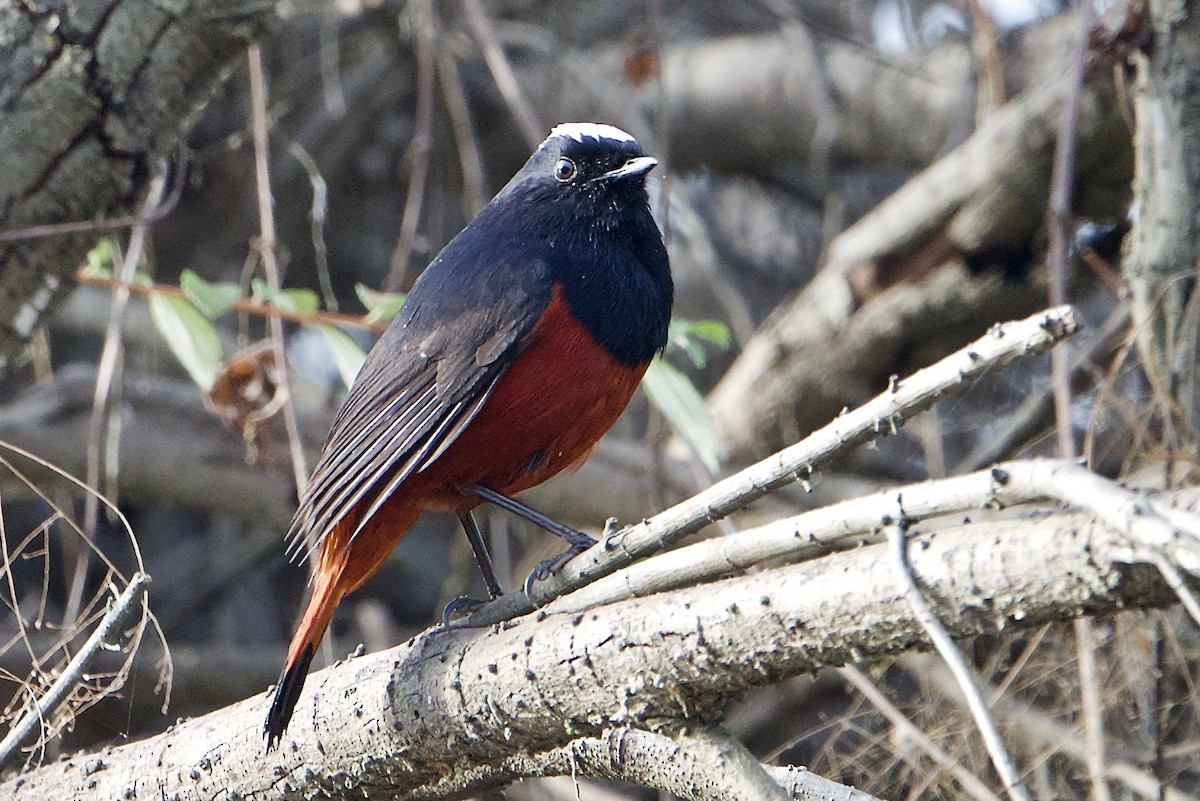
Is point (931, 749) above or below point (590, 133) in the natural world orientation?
below

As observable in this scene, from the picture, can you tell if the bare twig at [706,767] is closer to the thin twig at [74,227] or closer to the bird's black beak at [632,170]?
the bird's black beak at [632,170]

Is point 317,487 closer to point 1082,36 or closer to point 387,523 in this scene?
point 387,523

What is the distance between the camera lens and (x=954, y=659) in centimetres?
138

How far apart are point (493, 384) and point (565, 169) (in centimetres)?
71

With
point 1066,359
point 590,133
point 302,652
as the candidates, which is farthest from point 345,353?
point 1066,359

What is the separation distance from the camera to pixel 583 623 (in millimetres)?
2006

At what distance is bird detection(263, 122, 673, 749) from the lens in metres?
2.95

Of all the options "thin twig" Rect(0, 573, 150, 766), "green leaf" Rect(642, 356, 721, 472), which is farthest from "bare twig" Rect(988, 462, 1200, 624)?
"green leaf" Rect(642, 356, 721, 472)

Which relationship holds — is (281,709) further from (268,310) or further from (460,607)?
(268,310)

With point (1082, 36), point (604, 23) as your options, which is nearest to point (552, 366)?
point (1082, 36)

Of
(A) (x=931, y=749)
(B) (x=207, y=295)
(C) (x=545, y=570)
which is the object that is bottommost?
(A) (x=931, y=749)

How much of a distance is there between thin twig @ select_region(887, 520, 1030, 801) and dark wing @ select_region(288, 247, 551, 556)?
1.48 metres

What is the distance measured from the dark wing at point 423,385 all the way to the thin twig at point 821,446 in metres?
0.83

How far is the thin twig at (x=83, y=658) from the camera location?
1.98 meters
